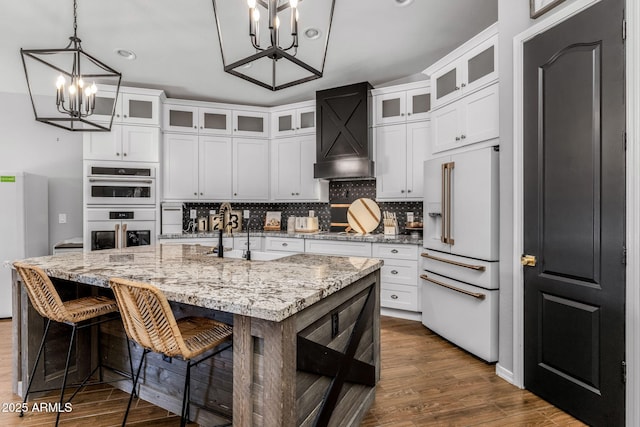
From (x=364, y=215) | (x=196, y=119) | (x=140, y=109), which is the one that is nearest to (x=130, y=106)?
(x=140, y=109)

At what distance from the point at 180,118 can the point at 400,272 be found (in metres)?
3.61

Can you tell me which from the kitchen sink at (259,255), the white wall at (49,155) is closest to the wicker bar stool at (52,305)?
the kitchen sink at (259,255)

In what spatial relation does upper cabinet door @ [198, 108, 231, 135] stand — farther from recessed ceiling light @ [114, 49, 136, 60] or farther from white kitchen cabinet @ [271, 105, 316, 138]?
recessed ceiling light @ [114, 49, 136, 60]

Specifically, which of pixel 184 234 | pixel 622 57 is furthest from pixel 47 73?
pixel 622 57

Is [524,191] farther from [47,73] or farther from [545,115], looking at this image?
[47,73]

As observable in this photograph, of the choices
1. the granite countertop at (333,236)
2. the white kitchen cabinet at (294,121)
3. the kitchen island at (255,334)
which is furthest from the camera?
the white kitchen cabinet at (294,121)

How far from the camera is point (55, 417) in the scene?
202 centimetres

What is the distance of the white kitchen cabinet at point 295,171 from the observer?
4664mm

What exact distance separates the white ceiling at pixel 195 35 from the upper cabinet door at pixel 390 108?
0.33 metres

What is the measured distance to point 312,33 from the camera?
3.16m

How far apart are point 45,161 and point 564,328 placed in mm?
6082

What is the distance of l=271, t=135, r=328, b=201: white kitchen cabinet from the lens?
4.66m

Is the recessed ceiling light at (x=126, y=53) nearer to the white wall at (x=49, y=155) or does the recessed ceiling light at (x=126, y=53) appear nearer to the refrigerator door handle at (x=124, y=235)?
the white wall at (x=49, y=155)

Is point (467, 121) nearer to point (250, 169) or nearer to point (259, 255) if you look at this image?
point (259, 255)
